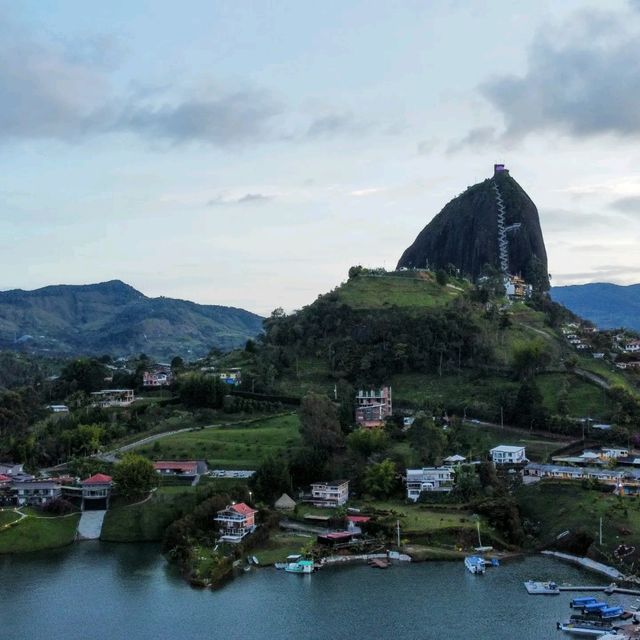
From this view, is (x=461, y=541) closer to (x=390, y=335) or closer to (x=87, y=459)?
(x=87, y=459)

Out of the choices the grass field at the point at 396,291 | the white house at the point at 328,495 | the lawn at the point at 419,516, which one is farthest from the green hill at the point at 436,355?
A: the white house at the point at 328,495

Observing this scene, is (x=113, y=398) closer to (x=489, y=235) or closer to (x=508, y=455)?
(x=508, y=455)

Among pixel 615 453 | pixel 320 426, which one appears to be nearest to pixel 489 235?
pixel 615 453

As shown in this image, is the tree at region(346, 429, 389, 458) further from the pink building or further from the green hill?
the green hill

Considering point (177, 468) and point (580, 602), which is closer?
point (580, 602)

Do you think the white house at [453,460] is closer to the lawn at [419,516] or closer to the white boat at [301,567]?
the lawn at [419,516]

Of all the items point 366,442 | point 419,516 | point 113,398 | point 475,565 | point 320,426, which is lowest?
point 475,565

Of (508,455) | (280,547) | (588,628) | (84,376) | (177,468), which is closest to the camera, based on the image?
(588,628)

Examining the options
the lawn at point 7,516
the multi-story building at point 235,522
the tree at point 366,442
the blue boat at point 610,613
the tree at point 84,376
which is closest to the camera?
the blue boat at point 610,613
